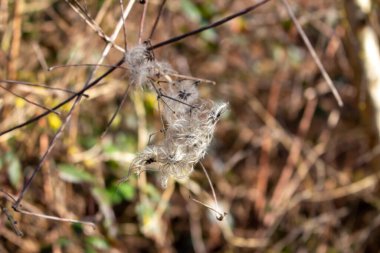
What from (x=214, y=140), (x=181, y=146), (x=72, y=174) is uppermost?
(x=214, y=140)

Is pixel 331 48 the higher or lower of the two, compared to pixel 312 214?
higher

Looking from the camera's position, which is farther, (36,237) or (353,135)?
(353,135)

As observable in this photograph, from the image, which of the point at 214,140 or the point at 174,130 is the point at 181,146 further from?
the point at 214,140

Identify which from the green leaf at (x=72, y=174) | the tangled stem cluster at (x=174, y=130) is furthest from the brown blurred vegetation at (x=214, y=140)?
the tangled stem cluster at (x=174, y=130)

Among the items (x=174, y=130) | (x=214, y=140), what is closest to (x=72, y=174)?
(x=214, y=140)

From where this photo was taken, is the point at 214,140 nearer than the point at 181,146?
No

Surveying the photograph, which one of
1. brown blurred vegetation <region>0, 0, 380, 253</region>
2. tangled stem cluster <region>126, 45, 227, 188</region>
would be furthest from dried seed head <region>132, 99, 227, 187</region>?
brown blurred vegetation <region>0, 0, 380, 253</region>

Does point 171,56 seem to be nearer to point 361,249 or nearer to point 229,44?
point 229,44

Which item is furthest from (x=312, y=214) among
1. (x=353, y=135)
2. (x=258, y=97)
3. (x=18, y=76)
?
(x=18, y=76)
